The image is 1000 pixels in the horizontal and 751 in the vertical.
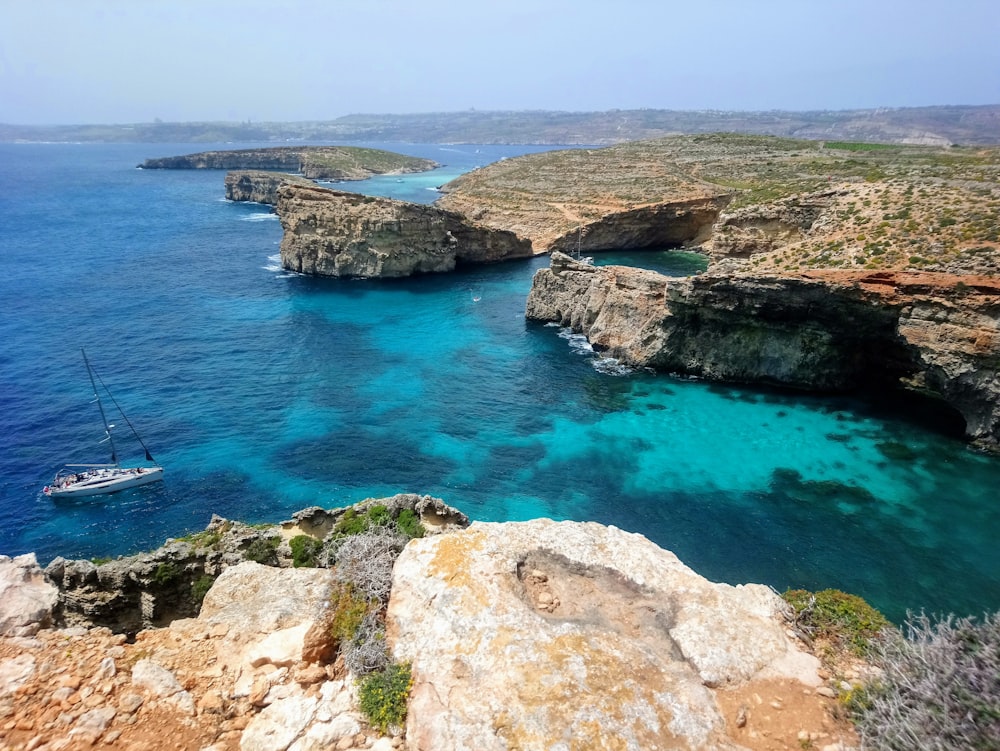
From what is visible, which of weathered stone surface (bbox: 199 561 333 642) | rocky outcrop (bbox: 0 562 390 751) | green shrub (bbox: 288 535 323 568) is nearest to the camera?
rocky outcrop (bbox: 0 562 390 751)

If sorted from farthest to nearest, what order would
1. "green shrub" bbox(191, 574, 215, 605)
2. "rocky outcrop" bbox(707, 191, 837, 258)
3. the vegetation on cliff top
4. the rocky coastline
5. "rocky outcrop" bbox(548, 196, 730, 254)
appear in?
"rocky outcrop" bbox(548, 196, 730, 254)
"rocky outcrop" bbox(707, 191, 837, 258)
the vegetation on cliff top
"green shrub" bbox(191, 574, 215, 605)
the rocky coastline

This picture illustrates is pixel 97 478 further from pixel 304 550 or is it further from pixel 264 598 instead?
pixel 264 598

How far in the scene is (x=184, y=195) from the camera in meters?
139

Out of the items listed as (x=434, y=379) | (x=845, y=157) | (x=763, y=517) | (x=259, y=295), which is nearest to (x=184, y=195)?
(x=259, y=295)

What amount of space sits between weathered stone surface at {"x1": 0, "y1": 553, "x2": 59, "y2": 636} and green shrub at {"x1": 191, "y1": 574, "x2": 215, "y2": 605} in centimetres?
655

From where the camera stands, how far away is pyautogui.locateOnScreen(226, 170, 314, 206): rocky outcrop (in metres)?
133

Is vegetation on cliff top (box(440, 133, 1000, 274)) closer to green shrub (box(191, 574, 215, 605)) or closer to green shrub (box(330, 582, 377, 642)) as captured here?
green shrub (box(330, 582, 377, 642))

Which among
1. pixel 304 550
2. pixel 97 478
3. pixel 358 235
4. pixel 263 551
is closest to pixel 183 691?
pixel 304 550

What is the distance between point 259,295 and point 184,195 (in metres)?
96.9

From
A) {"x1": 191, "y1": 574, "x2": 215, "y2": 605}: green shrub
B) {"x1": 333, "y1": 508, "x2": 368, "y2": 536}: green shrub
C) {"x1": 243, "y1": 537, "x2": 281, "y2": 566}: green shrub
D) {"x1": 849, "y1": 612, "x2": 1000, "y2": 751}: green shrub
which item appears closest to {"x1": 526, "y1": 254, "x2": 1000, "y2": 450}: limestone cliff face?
{"x1": 849, "y1": 612, "x2": 1000, "y2": 751}: green shrub

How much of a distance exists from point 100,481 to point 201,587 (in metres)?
17.1

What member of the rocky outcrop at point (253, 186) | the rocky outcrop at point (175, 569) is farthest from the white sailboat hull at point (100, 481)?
the rocky outcrop at point (253, 186)

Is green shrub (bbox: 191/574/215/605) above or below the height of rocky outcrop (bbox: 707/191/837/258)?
below

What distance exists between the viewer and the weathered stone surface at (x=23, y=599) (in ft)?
35.4
